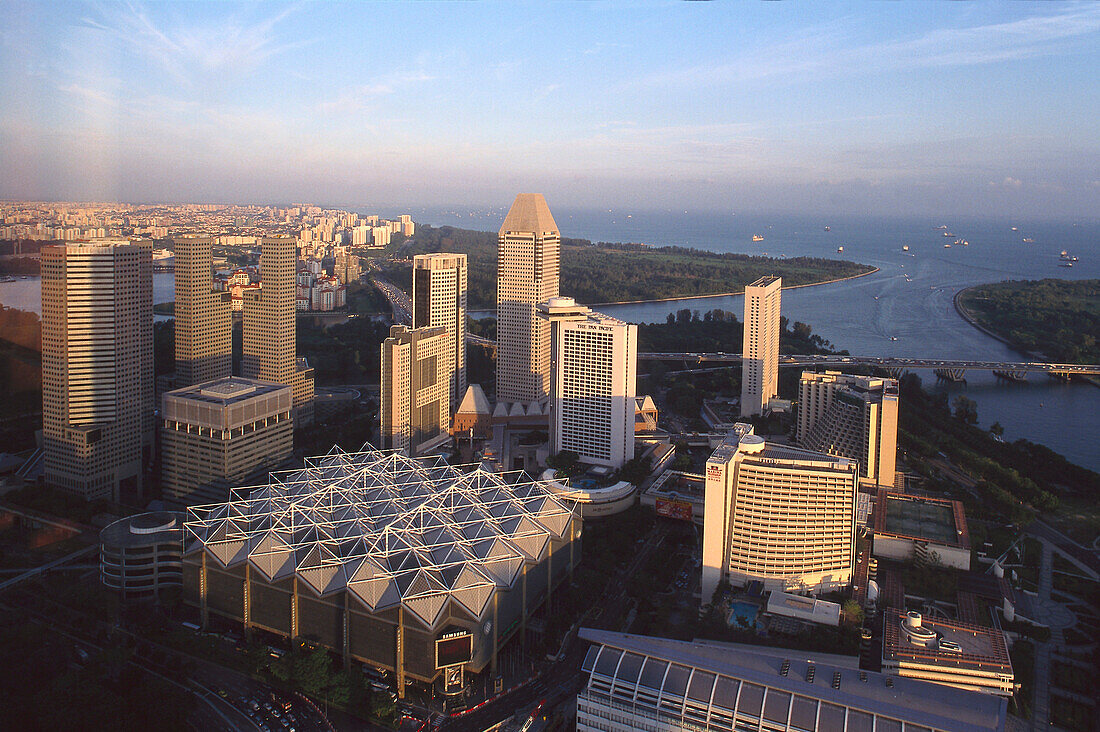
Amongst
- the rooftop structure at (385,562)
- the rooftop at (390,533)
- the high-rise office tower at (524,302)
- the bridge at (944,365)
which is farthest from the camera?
the bridge at (944,365)

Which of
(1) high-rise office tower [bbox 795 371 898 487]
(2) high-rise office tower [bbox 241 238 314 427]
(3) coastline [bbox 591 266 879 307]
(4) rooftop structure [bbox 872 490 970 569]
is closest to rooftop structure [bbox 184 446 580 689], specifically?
(4) rooftop structure [bbox 872 490 970 569]

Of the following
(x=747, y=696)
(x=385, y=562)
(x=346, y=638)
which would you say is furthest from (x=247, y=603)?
(x=747, y=696)

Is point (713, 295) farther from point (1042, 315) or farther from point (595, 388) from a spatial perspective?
point (595, 388)

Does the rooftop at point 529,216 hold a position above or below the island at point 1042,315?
above

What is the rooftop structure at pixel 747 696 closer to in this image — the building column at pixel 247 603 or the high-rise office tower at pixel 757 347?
the building column at pixel 247 603

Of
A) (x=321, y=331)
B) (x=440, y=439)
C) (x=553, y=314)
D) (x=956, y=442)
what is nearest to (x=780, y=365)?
(x=956, y=442)

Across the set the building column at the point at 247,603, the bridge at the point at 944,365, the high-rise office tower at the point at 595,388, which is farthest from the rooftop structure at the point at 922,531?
the bridge at the point at 944,365

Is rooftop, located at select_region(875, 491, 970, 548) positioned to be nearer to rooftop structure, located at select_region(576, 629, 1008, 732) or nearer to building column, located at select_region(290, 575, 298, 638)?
rooftop structure, located at select_region(576, 629, 1008, 732)
